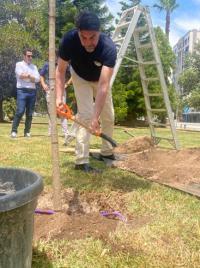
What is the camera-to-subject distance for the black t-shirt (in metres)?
4.05

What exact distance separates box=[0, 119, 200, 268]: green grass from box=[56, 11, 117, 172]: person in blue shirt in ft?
1.99

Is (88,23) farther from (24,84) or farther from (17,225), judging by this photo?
(24,84)

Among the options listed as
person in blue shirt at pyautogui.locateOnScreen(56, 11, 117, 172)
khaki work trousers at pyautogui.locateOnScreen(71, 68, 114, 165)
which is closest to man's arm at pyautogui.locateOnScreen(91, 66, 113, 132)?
person in blue shirt at pyautogui.locateOnScreen(56, 11, 117, 172)

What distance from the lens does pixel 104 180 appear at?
4473mm

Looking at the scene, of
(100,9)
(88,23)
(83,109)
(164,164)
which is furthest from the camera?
(100,9)

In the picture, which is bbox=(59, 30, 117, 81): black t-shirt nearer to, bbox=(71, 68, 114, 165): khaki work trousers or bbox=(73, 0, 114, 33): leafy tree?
bbox=(71, 68, 114, 165): khaki work trousers

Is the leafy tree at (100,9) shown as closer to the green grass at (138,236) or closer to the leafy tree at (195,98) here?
the leafy tree at (195,98)

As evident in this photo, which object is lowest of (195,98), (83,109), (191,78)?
(83,109)

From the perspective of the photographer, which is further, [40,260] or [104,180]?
[104,180]

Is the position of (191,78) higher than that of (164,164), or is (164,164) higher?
(191,78)

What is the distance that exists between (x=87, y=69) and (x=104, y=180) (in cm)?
→ 120

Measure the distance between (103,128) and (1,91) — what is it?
20694 millimetres

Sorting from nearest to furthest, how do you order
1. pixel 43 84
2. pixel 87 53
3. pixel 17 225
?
pixel 17 225
pixel 87 53
pixel 43 84

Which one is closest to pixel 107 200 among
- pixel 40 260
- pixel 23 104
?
pixel 40 260
